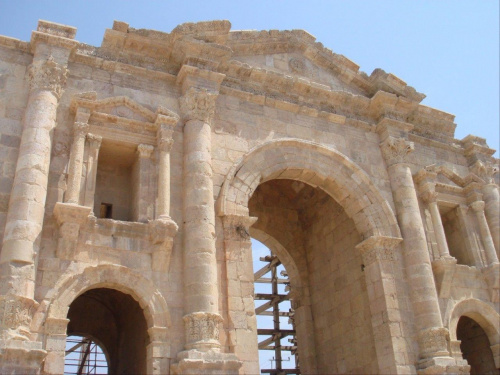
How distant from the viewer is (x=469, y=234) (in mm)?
13930

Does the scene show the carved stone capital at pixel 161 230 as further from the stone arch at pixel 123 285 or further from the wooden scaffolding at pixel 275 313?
the wooden scaffolding at pixel 275 313

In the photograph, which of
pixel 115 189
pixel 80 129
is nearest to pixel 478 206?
pixel 115 189

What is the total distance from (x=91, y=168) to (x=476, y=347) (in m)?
10.5

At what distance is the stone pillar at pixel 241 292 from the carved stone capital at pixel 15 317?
344 centimetres

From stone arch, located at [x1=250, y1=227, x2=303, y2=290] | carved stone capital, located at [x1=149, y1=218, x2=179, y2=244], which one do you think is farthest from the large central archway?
stone arch, located at [x1=250, y1=227, x2=303, y2=290]

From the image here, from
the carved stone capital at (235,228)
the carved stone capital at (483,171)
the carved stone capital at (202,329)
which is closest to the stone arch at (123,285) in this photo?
the carved stone capital at (202,329)

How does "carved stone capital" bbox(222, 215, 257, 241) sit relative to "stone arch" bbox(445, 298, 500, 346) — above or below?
above

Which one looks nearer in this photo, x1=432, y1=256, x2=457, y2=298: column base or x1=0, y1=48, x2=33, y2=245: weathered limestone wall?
x1=0, y1=48, x2=33, y2=245: weathered limestone wall

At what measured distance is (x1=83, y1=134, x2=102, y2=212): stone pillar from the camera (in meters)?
9.70

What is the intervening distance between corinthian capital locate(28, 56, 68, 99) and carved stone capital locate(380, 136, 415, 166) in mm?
7716

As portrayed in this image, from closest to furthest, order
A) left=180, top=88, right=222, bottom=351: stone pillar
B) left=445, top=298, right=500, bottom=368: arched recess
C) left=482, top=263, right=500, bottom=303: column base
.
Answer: left=180, top=88, right=222, bottom=351: stone pillar < left=445, top=298, right=500, bottom=368: arched recess < left=482, top=263, right=500, bottom=303: column base

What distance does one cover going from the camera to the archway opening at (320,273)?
13172mm

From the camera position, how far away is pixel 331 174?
12.7m

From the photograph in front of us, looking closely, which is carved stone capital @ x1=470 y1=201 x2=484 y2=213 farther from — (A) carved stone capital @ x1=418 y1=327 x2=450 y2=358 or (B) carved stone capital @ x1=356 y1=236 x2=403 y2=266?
(A) carved stone capital @ x1=418 y1=327 x2=450 y2=358
